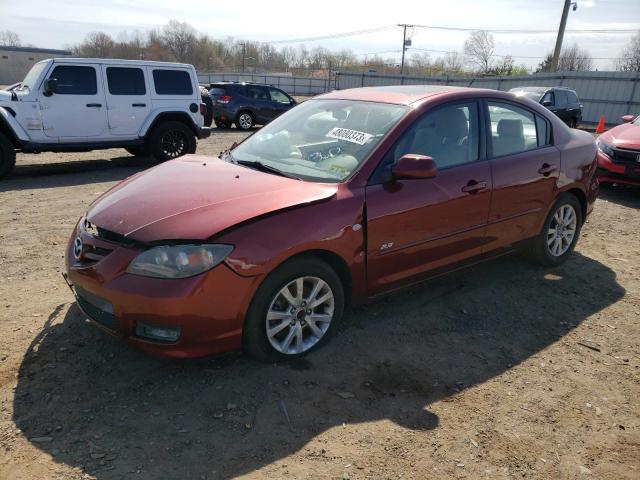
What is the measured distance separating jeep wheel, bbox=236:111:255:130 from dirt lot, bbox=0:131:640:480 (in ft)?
43.2

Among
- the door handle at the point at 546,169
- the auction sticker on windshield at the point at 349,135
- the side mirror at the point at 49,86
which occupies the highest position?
the side mirror at the point at 49,86

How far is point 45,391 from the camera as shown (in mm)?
2926

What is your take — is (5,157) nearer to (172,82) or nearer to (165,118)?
(165,118)

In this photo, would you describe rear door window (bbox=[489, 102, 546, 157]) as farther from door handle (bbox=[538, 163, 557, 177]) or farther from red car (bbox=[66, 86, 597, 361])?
door handle (bbox=[538, 163, 557, 177])

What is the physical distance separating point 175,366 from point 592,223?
6056 millimetres

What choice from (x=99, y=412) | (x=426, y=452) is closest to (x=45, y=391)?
(x=99, y=412)

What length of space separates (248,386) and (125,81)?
8223 millimetres

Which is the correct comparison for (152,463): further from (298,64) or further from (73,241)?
(298,64)

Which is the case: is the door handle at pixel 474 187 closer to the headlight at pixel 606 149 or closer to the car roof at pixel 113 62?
the headlight at pixel 606 149

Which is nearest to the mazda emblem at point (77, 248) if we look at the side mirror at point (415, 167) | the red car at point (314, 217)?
the red car at point (314, 217)

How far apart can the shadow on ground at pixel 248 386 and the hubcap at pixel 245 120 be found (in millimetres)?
13958

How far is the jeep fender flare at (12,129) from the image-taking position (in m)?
8.36

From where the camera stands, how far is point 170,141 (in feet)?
33.9

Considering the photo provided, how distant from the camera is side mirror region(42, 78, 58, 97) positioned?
8656mm
